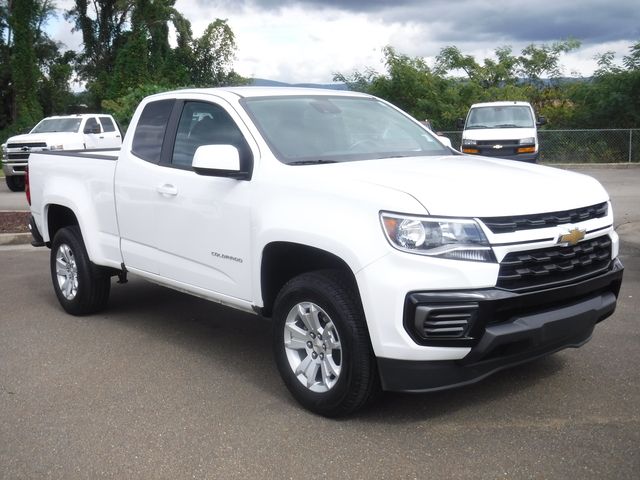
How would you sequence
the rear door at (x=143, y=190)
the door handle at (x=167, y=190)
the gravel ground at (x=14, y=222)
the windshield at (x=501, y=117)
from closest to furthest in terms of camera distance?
the door handle at (x=167, y=190), the rear door at (x=143, y=190), the gravel ground at (x=14, y=222), the windshield at (x=501, y=117)

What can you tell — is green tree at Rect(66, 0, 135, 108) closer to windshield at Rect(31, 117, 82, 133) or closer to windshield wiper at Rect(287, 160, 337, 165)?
windshield at Rect(31, 117, 82, 133)

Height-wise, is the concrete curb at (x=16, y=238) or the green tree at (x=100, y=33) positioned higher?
the green tree at (x=100, y=33)

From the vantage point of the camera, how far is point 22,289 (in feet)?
27.0

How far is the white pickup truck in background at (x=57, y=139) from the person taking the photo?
20047mm

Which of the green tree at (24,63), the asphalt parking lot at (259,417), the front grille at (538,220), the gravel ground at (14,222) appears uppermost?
the green tree at (24,63)

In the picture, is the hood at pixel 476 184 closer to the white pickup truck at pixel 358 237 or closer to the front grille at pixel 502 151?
the white pickup truck at pixel 358 237

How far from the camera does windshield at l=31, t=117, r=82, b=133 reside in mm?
21109

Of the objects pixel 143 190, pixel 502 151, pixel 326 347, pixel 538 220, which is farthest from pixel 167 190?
pixel 502 151

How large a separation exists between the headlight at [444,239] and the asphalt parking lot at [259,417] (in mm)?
1011

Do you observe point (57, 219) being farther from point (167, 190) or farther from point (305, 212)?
point (305, 212)

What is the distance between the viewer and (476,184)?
4.27 meters

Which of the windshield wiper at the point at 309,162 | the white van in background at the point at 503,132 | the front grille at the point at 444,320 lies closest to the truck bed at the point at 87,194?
the windshield wiper at the point at 309,162

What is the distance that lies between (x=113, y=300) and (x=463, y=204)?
15.5 ft

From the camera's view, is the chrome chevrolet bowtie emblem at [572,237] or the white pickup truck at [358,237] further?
the chrome chevrolet bowtie emblem at [572,237]
